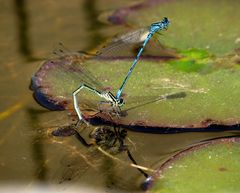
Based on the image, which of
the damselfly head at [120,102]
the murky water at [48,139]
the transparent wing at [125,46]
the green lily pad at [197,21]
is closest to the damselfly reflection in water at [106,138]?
the murky water at [48,139]

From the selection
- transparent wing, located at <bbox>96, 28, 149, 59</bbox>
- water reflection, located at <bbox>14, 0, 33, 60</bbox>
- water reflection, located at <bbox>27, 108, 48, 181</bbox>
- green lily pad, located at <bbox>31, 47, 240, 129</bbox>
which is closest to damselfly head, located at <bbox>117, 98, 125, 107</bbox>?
green lily pad, located at <bbox>31, 47, 240, 129</bbox>

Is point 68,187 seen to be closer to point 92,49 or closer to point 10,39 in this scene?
point 92,49

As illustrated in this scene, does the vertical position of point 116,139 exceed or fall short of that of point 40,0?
it falls short

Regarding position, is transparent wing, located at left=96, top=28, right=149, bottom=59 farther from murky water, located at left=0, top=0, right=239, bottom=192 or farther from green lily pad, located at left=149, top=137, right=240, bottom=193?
green lily pad, located at left=149, top=137, right=240, bottom=193

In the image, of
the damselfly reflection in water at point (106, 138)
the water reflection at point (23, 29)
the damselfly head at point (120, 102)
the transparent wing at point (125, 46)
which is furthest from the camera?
the water reflection at point (23, 29)

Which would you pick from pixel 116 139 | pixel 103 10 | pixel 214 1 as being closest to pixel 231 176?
pixel 116 139

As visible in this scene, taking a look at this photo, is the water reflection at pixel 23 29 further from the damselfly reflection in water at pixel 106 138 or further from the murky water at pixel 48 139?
the damselfly reflection in water at pixel 106 138

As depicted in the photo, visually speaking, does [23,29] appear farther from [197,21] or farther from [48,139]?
[48,139]
